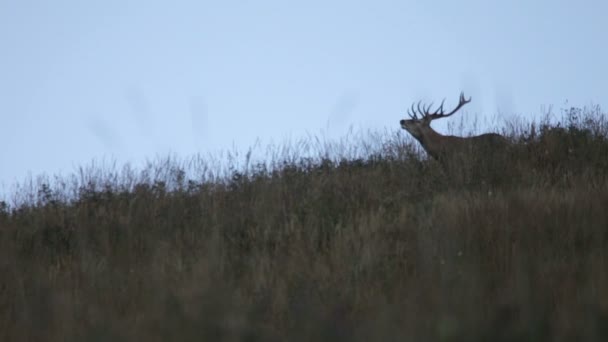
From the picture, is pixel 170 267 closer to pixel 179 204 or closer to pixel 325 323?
pixel 179 204

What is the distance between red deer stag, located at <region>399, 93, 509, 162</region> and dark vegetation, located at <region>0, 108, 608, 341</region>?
1.19 feet

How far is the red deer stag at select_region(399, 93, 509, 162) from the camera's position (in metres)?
12.7

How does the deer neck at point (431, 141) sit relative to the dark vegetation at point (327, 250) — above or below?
above

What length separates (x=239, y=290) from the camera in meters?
7.00

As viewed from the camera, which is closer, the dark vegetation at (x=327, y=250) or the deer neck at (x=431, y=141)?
the dark vegetation at (x=327, y=250)

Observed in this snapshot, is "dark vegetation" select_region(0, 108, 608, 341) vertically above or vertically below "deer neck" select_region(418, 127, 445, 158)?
below

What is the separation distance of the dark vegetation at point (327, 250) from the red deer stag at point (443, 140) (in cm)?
36

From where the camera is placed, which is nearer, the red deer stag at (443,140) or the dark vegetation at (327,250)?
the dark vegetation at (327,250)

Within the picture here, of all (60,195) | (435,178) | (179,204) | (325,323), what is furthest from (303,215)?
(325,323)

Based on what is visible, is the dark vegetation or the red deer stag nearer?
the dark vegetation

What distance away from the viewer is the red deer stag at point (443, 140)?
1266 centimetres

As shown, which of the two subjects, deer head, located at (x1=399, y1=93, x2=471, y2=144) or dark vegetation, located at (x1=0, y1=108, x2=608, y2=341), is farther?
deer head, located at (x1=399, y1=93, x2=471, y2=144)

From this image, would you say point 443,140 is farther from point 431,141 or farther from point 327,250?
point 327,250

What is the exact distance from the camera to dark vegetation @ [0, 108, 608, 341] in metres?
3.88
